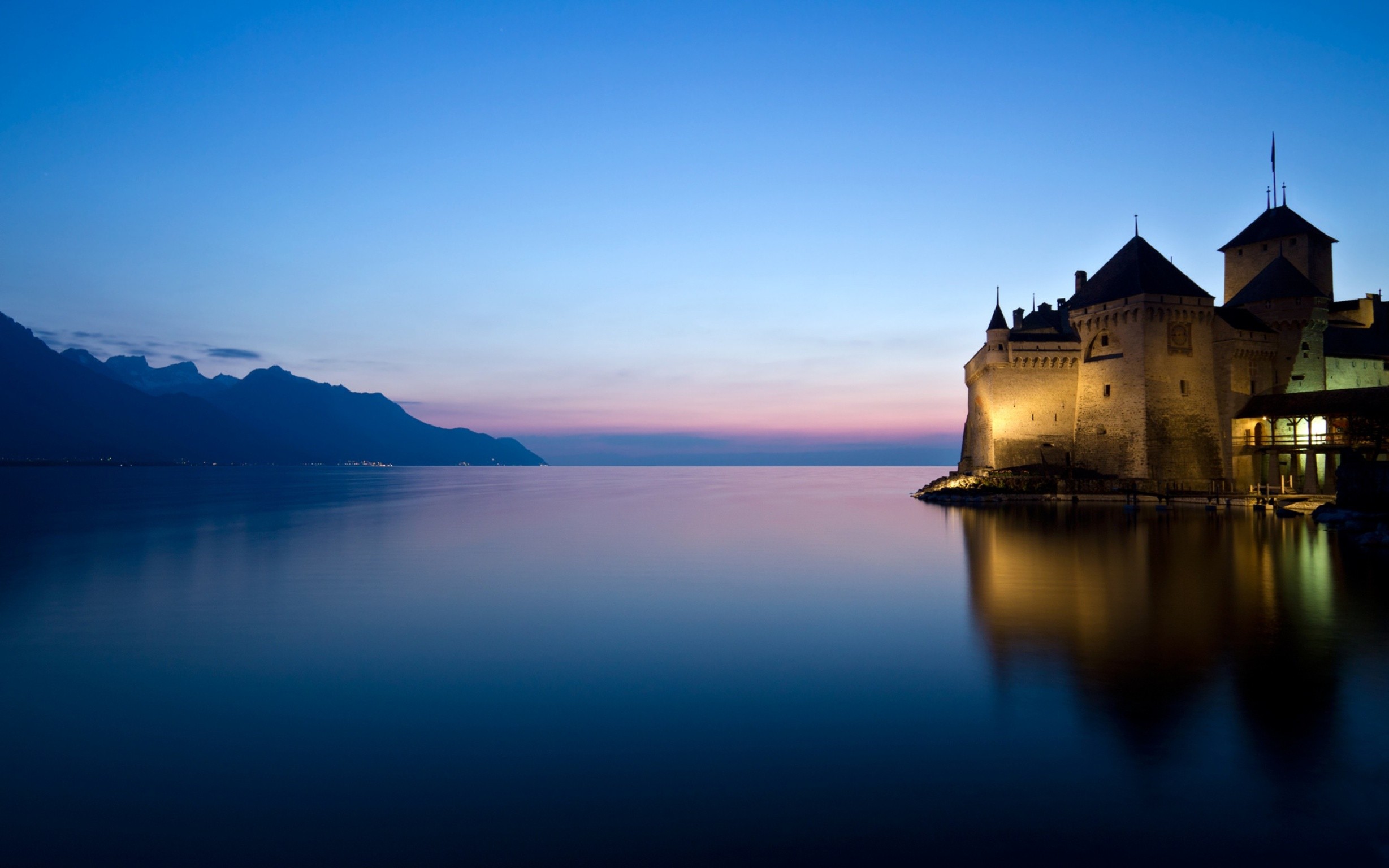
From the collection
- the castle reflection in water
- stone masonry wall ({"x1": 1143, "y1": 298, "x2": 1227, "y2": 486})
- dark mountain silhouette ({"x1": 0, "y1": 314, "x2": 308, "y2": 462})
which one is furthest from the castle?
dark mountain silhouette ({"x1": 0, "y1": 314, "x2": 308, "y2": 462})

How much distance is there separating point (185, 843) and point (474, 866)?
199 cm

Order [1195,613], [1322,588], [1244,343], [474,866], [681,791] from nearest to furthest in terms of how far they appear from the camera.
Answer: [474,866] < [681,791] < [1195,613] < [1322,588] < [1244,343]

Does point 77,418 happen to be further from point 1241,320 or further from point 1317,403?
point 1317,403

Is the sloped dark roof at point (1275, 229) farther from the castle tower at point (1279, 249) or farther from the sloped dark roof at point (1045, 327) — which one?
the sloped dark roof at point (1045, 327)

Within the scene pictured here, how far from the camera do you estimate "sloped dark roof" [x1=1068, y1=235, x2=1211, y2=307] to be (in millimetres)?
37094

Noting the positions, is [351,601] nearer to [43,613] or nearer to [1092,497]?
[43,613]

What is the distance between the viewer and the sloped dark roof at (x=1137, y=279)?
37.1 metres

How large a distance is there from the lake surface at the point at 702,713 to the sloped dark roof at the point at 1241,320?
22.5 m

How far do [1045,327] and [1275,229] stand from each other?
41.5ft

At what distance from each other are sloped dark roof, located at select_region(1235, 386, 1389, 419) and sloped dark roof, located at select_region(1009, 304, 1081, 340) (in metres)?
8.43

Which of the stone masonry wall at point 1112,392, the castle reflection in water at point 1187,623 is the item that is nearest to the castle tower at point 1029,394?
the stone masonry wall at point 1112,392

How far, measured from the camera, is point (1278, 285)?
38.4m

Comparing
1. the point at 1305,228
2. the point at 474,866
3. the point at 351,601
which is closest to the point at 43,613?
the point at 351,601

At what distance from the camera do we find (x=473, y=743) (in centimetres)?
698
